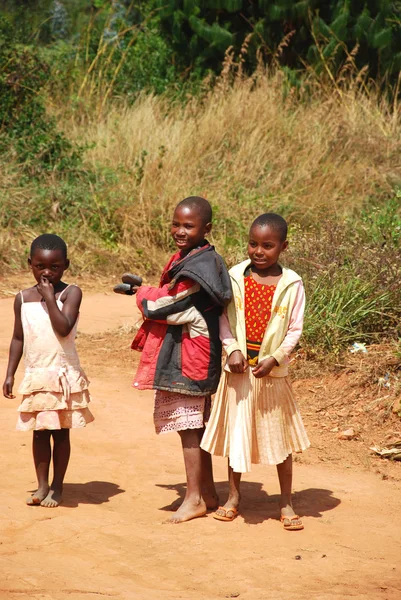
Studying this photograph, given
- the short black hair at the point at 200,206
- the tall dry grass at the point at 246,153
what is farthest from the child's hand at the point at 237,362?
the tall dry grass at the point at 246,153

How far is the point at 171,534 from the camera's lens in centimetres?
400

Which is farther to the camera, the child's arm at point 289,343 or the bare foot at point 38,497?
the bare foot at point 38,497

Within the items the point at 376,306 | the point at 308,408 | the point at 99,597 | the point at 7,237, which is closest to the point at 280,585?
the point at 99,597

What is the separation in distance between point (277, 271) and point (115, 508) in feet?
4.72

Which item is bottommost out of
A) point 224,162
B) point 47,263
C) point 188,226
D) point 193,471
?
point 193,471

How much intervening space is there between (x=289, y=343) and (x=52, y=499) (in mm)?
1413

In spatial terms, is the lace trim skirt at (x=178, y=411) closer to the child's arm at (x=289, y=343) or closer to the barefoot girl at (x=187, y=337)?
the barefoot girl at (x=187, y=337)

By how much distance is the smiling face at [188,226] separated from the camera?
4.11 metres

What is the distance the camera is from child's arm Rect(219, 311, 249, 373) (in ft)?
13.1

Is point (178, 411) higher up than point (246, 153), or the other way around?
point (246, 153)

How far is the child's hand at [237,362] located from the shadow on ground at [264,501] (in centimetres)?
77

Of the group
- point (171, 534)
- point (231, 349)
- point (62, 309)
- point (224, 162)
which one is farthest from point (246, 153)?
point (171, 534)

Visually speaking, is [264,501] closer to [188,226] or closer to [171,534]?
[171,534]

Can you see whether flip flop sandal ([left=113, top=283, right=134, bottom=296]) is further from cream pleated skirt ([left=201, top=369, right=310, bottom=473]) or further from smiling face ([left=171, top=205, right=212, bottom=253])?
cream pleated skirt ([left=201, top=369, right=310, bottom=473])
